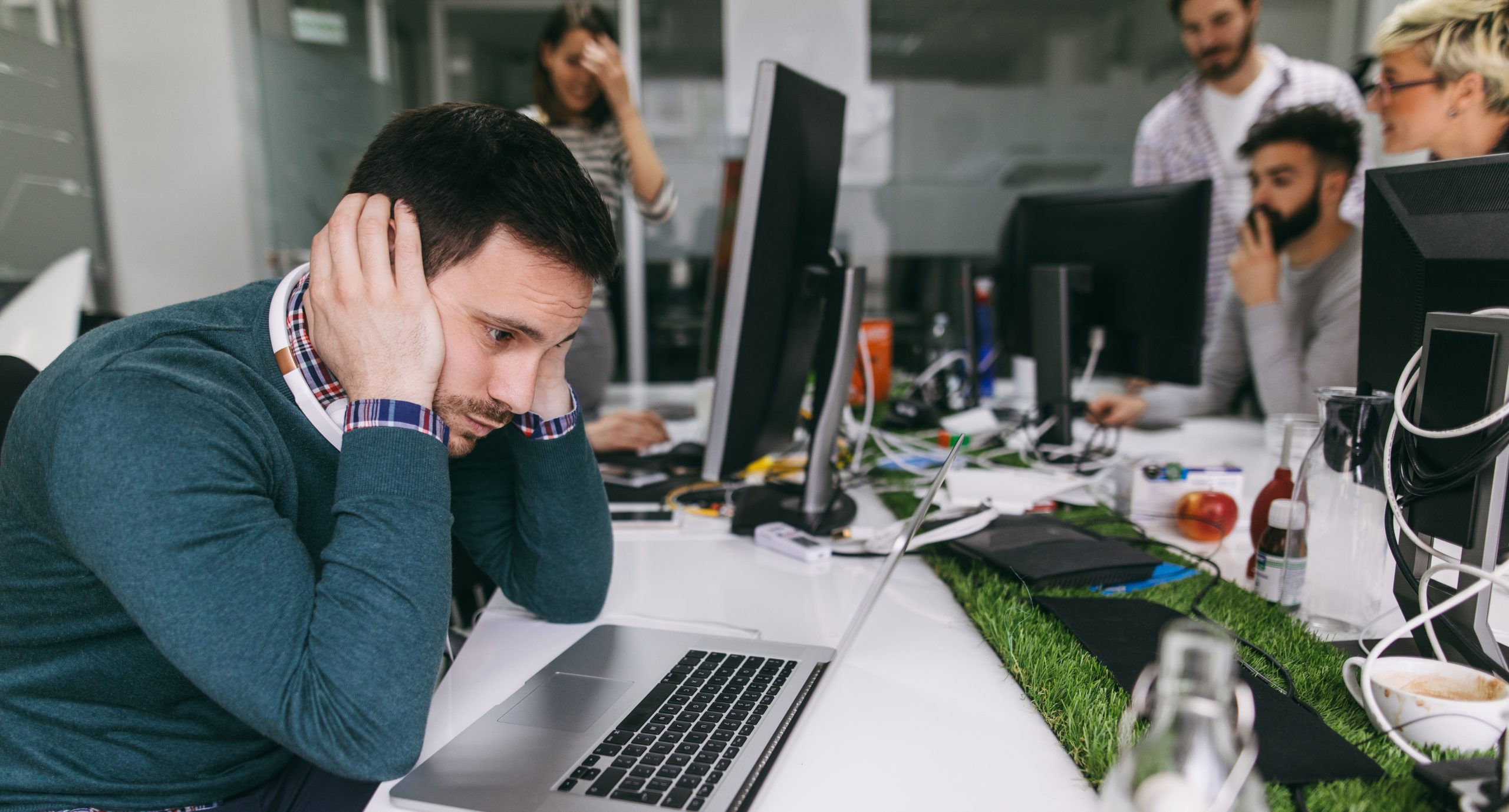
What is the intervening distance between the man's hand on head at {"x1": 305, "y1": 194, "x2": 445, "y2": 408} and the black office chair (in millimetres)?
465

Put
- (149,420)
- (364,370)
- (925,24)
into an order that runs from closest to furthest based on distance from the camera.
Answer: (149,420)
(364,370)
(925,24)

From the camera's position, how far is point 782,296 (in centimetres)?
118

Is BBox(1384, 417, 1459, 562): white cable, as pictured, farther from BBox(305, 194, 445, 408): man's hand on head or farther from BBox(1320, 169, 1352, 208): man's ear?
BBox(1320, 169, 1352, 208): man's ear

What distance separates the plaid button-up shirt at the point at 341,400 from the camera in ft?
2.43

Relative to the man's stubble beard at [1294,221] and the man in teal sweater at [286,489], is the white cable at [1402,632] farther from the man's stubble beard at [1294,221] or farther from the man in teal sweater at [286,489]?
the man's stubble beard at [1294,221]

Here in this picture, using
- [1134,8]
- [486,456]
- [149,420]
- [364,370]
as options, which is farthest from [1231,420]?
[1134,8]

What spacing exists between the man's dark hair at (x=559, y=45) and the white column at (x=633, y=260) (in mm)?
1652

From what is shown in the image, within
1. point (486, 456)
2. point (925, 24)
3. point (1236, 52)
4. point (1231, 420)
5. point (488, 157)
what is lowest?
point (1231, 420)

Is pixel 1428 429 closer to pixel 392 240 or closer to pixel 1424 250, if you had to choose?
pixel 1424 250

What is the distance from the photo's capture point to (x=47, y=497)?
2.18 ft

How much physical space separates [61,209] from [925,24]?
3.42 meters

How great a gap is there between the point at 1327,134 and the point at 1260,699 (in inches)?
69.4

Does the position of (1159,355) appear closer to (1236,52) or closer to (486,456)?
(486,456)

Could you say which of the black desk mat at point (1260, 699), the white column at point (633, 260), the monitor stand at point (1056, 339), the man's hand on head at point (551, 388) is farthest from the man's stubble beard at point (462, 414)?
the white column at point (633, 260)
